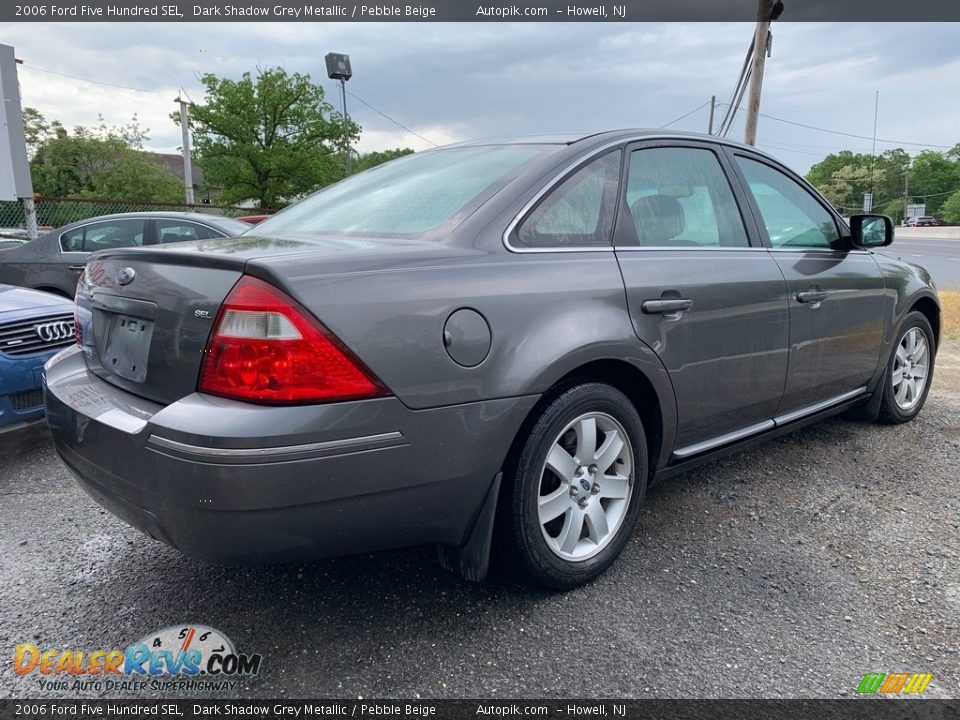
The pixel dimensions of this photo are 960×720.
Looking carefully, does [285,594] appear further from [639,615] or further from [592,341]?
[592,341]

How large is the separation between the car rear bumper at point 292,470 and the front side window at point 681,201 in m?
1.04

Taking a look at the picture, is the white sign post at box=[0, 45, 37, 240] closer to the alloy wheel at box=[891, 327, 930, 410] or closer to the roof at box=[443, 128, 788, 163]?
the roof at box=[443, 128, 788, 163]

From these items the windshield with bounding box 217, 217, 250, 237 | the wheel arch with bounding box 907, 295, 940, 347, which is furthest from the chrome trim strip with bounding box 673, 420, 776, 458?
the windshield with bounding box 217, 217, 250, 237

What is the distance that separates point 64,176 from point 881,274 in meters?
44.4

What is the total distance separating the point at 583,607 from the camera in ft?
7.54

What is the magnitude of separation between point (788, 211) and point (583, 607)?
7.43 ft

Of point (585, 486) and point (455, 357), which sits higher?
point (455, 357)

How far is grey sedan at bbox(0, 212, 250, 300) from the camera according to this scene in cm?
695

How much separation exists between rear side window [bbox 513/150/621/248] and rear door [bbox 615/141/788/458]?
7 cm

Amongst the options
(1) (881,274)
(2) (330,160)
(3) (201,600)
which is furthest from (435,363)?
(2) (330,160)

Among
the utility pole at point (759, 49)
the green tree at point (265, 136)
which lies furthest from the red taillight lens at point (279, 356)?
the green tree at point (265, 136)

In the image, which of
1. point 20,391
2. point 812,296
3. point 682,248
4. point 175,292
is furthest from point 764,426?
point 20,391

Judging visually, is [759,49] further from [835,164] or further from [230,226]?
[835,164]

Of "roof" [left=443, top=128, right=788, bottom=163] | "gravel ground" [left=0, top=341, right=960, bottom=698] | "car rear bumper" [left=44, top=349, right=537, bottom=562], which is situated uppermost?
"roof" [left=443, top=128, right=788, bottom=163]
